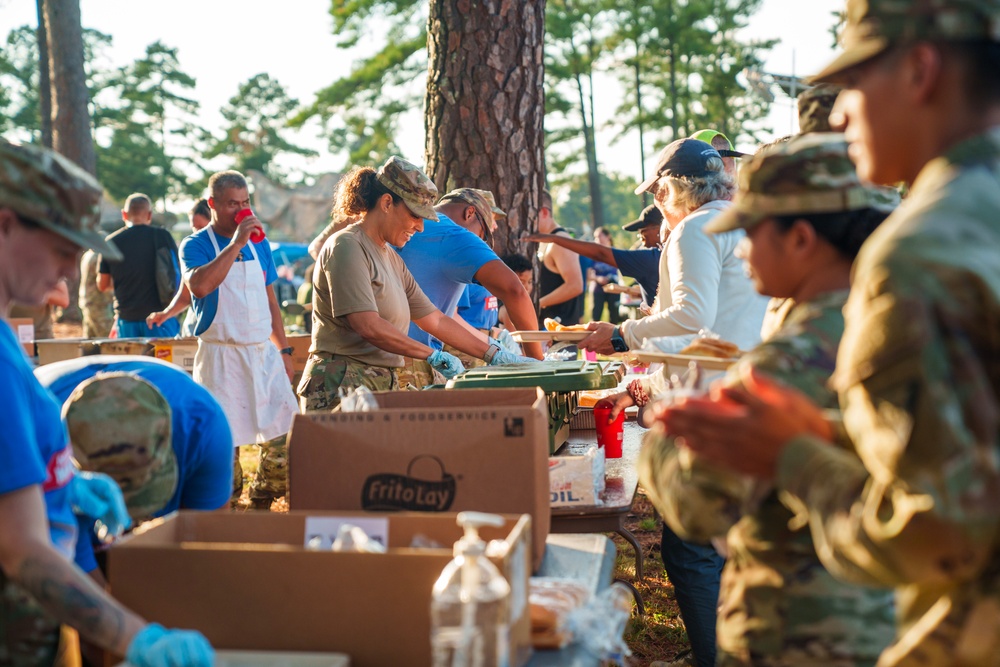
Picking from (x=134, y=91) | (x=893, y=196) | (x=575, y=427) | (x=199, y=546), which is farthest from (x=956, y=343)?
(x=134, y=91)

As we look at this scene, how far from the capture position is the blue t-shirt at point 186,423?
2.29 m

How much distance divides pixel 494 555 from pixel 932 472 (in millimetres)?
695

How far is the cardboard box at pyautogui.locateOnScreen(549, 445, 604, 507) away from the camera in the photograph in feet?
8.83

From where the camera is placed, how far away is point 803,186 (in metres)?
1.53

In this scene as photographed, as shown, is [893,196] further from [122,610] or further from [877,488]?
[122,610]

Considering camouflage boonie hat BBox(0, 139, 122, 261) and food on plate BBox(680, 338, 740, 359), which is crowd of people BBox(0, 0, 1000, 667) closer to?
camouflage boonie hat BBox(0, 139, 122, 261)

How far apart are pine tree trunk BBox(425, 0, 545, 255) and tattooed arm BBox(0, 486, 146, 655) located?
4.88m

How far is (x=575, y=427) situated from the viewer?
155 inches

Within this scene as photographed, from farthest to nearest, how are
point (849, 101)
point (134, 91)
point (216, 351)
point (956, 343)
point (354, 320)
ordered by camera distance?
point (134, 91), point (216, 351), point (354, 320), point (849, 101), point (956, 343)

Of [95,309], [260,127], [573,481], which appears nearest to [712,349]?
[573,481]

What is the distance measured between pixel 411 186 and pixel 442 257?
2.73 ft

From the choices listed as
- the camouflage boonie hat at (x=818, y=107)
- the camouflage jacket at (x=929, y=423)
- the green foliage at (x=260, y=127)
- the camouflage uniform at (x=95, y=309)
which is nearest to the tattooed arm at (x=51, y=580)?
the camouflage jacket at (x=929, y=423)

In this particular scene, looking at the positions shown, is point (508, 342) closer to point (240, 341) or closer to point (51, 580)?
point (240, 341)

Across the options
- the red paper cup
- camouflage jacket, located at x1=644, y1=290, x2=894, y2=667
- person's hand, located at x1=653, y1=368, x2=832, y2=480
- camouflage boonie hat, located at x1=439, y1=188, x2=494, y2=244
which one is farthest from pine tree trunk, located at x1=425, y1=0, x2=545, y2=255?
person's hand, located at x1=653, y1=368, x2=832, y2=480
